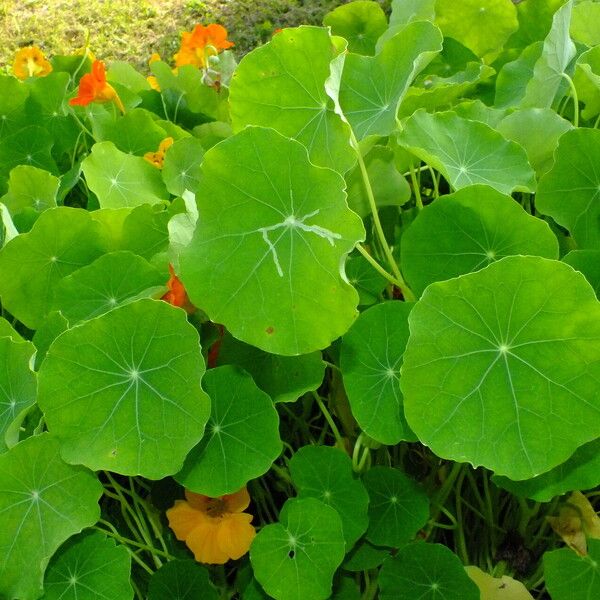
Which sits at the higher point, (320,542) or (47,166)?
(47,166)

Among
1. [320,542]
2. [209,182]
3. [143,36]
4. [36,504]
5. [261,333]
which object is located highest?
[209,182]

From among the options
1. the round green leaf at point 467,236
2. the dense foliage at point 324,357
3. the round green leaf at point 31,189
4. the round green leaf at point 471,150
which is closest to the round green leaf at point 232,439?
the dense foliage at point 324,357

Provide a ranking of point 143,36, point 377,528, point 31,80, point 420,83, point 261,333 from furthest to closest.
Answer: point 143,36, point 31,80, point 420,83, point 377,528, point 261,333

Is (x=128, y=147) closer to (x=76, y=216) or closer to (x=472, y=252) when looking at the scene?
(x=76, y=216)

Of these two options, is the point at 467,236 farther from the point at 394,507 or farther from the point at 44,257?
the point at 44,257

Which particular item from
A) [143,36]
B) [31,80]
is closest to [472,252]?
[31,80]

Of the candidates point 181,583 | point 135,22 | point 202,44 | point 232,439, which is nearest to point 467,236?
point 232,439

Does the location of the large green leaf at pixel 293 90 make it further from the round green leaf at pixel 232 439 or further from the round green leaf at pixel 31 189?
the round green leaf at pixel 31 189
